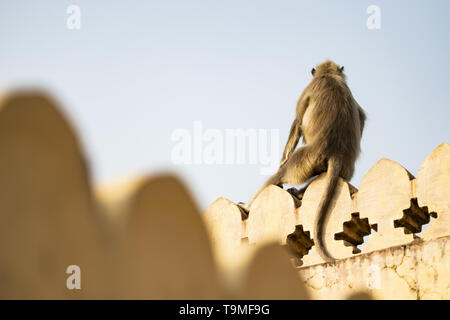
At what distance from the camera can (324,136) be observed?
5.23m

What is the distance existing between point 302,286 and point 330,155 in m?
3.66

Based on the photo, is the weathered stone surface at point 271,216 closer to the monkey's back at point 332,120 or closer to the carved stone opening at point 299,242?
the carved stone opening at point 299,242

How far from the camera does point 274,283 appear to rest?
129 centimetres

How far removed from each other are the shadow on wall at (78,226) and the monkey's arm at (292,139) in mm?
4422

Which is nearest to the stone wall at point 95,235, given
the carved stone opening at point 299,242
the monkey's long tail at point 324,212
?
the monkey's long tail at point 324,212

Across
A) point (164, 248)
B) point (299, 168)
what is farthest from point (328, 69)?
point (164, 248)

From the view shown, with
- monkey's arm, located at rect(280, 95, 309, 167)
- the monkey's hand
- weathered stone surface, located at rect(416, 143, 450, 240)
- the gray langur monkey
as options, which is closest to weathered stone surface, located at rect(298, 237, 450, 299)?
weathered stone surface, located at rect(416, 143, 450, 240)

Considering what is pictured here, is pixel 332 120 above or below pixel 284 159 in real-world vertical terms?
above

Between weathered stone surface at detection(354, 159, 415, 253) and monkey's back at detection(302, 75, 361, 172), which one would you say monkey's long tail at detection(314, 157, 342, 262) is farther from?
monkey's back at detection(302, 75, 361, 172)

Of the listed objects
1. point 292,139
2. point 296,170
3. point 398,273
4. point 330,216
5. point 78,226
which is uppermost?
point 292,139

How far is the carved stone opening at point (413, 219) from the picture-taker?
12.9 feet

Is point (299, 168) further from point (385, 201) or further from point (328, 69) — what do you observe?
point (328, 69)

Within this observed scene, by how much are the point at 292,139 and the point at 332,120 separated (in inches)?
16.4

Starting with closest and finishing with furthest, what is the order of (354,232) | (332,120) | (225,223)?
(354,232)
(225,223)
(332,120)
